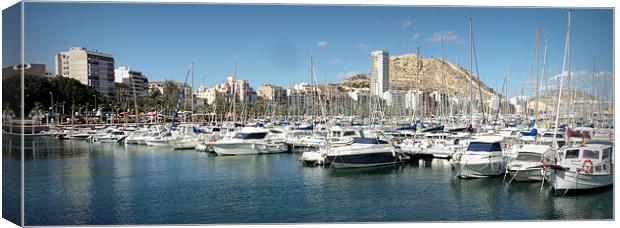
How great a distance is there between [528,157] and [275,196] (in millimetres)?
6954

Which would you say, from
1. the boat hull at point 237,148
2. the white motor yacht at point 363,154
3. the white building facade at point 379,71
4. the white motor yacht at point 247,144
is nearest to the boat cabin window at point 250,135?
the white motor yacht at point 247,144

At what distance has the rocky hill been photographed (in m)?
22.1

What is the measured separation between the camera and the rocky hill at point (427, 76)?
22125 mm

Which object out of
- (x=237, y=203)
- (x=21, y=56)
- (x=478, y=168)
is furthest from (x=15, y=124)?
(x=478, y=168)

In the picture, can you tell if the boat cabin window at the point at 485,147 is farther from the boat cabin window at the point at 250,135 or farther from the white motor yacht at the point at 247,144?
the boat cabin window at the point at 250,135

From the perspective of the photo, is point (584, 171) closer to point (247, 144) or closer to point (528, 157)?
point (528, 157)

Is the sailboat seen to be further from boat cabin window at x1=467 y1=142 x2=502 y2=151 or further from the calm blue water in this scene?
boat cabin window at x1=467 y1=142 x2=502 y2=151

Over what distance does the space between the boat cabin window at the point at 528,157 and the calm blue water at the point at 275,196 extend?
718mm

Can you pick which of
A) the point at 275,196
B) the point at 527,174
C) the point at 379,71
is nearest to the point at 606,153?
the point at 527,174

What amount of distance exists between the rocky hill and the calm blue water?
4076 millimetres

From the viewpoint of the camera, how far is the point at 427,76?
80.0 ft

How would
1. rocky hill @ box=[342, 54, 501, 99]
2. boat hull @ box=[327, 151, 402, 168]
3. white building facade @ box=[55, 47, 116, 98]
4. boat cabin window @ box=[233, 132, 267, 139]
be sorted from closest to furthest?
1. white building facade @ box=[55, 47, 116, 98]
2. boat hull @ box=[327, 151, 402, 168]
3. rocky hill @ box=[342, 54, 501, 99]
4. boat cabin window @ box=[233, 132, 267, 139]

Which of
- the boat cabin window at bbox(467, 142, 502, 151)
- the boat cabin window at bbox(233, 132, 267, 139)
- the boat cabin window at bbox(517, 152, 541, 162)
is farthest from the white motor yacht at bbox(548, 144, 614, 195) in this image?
the boat cabin window at bbox(233, 132, 267, 139)

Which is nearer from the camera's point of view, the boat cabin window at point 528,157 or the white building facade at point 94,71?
the boat cabin window at point 528,157
